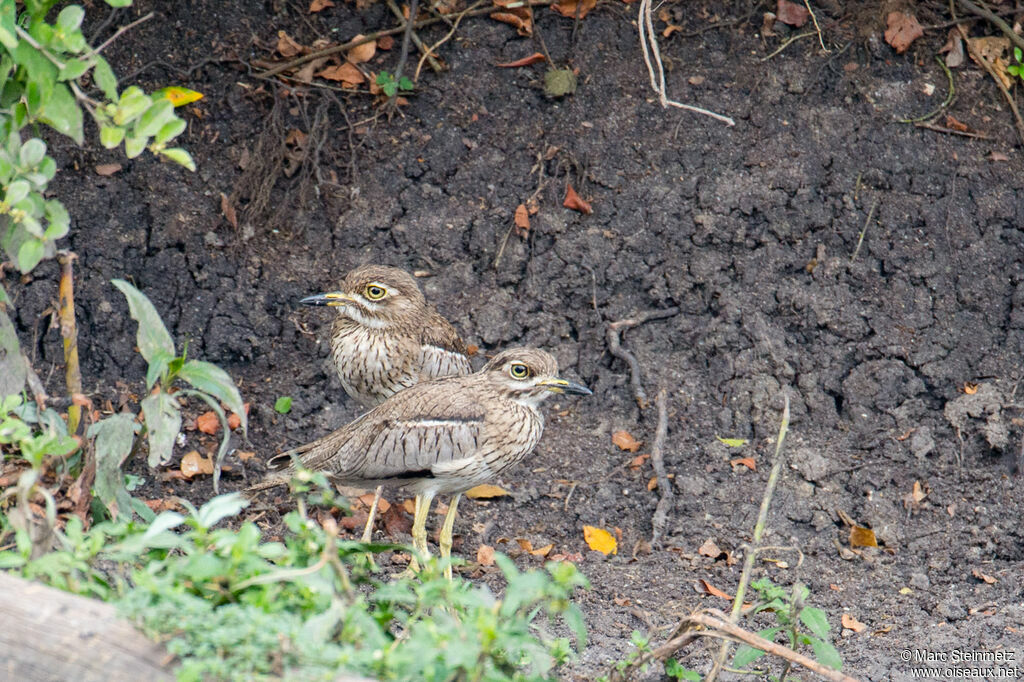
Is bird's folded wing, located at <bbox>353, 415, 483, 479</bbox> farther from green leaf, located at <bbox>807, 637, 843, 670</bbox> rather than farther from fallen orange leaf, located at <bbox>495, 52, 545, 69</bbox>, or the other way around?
fallen orange leaf, located at <bbox>495, 52, 545, 69</bbox>

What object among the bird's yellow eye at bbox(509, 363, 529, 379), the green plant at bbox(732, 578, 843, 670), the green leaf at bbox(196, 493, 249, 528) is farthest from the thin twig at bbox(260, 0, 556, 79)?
the green leaf at bbox(196, 493, 249, 528)

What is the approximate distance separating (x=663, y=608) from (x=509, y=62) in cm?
335

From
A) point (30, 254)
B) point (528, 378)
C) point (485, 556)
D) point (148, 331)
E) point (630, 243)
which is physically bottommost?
point (485, 556)

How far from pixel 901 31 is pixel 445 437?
369 centimetres

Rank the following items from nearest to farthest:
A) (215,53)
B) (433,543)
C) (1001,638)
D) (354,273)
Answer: (1001,638)
(433,543)
(354,273)
(215,53)

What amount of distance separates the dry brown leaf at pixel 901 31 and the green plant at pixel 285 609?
190 inches

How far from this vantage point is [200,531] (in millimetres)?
2877

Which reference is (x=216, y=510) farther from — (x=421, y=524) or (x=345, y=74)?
(x=345, y=74)

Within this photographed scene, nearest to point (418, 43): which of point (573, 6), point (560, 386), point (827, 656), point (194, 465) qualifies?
point (573, 6)

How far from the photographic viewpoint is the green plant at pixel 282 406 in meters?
6.25

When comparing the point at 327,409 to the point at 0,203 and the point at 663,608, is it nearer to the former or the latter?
the point at 663,608

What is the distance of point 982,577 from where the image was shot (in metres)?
A: 5.29

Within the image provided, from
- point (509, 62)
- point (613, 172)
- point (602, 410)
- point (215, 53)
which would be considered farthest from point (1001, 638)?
point (215, 53)

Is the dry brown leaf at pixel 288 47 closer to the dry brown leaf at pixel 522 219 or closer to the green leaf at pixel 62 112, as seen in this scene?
the dry brown leaf at pixel 522 219
